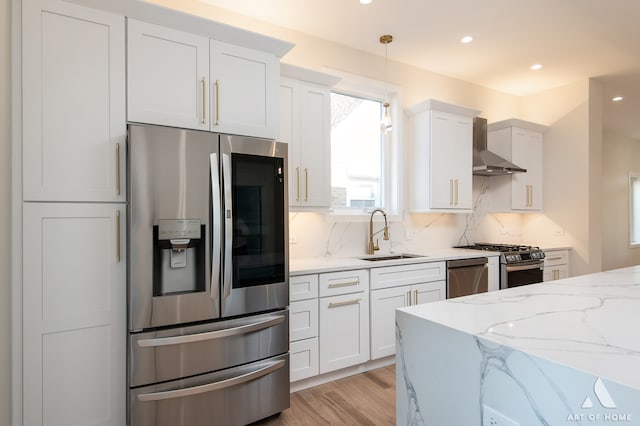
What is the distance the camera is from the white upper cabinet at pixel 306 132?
2.75 metres

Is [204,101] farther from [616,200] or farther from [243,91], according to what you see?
[616,200]

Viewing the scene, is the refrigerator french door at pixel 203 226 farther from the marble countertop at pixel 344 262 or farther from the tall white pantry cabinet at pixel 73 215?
the marble countertop at pixel 344 262

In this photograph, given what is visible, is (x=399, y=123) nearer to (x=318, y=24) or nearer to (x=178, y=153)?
(x=318, y=24)

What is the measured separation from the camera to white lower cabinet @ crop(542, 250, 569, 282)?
4.09m

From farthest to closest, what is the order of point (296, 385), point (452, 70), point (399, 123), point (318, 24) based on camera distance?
point (452, 70), point (399, 123), point (318, 24), point (296, 385)

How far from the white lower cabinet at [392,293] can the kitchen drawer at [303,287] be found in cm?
55

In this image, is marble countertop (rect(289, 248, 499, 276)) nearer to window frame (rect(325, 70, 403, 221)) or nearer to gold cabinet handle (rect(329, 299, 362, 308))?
gold cabinet handle (rect(329, 299, 362, 308))

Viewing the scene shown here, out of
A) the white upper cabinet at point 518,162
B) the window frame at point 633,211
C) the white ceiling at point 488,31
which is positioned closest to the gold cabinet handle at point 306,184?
the white ceiling at point 488,31

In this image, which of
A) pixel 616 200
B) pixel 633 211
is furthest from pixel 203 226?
pixel 633 211

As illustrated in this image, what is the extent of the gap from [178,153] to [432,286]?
2449 millimetres

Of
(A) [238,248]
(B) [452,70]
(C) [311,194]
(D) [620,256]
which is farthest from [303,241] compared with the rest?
(D) [620,256]

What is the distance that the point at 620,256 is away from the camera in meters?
7.05

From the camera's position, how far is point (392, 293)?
2959 millimetres

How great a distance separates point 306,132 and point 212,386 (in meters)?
1.92
